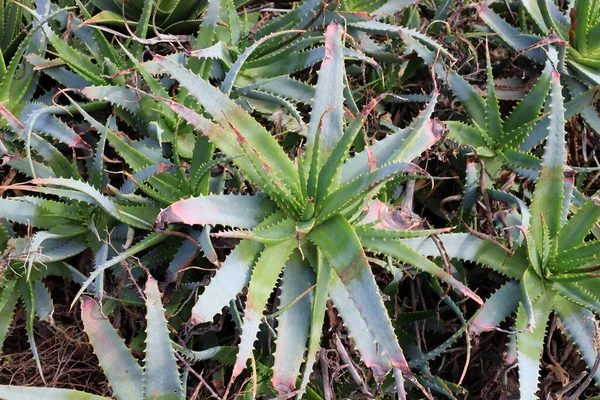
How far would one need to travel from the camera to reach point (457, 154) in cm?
159

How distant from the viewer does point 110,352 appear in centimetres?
123

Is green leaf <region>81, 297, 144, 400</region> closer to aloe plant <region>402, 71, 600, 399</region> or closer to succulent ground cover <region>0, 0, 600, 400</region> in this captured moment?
succulent ground cover <region>0, 0, 600, 400</region>

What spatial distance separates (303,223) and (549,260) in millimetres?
614

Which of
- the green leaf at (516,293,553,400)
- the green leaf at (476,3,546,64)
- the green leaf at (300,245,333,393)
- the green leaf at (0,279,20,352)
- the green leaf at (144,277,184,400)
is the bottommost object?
the green leaf at (0,279,20,352)

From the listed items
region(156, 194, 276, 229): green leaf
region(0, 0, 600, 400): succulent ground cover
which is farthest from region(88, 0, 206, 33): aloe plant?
region(156, 194, 276, 229): green leaf

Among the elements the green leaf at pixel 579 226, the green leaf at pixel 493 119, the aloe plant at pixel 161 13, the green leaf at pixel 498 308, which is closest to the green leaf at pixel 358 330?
the green leaf at pixel 498 308

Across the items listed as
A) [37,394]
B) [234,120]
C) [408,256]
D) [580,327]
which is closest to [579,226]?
[580,327]

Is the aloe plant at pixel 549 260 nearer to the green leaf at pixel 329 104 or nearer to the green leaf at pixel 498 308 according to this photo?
the green leaf at pixel 498 308

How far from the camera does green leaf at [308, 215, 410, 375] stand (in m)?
1.01

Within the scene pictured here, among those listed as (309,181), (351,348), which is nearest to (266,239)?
(309,181)

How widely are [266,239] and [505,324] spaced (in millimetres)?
730

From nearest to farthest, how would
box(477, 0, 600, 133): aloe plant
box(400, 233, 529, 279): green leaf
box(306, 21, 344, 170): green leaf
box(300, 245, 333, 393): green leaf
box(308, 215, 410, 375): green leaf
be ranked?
box(308, 215, 410, 375): green leaf < box(300, 245, 333, 393): green leaf < box(306, 21, 344, 170): green leaf < box(400, 233, 529, 279): green leaf < box(477, 0, 600, 133): aloe plant

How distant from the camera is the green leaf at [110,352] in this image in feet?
3.99

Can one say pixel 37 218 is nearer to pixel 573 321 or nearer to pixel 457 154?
pixel 457 154
